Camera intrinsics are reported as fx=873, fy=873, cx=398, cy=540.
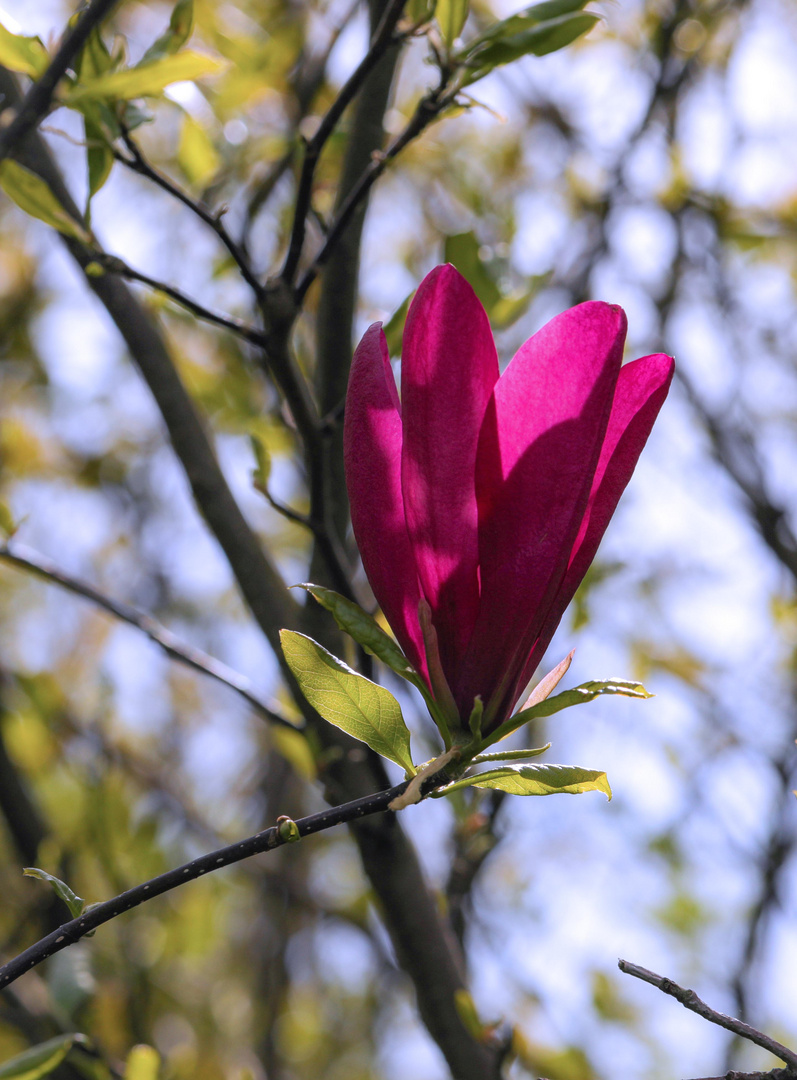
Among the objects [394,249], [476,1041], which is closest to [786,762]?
[476,1041]

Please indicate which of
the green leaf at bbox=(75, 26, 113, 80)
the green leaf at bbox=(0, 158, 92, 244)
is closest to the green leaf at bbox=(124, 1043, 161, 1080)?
the green leaf at bbox=(0, 158, 92, 244)

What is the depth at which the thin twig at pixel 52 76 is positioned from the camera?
1.42 ft

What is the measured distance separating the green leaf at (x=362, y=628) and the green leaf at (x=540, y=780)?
54 millimetres

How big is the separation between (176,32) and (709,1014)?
667 millimetres

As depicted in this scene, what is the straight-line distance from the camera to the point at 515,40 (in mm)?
550

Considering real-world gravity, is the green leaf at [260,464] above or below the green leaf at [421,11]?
below

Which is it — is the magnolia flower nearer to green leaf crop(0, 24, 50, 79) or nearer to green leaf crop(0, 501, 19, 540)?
green leaf crop(0, 24, 50, 79)

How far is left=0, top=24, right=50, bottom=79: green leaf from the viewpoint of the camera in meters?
0.53

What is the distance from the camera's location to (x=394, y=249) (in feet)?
6.79

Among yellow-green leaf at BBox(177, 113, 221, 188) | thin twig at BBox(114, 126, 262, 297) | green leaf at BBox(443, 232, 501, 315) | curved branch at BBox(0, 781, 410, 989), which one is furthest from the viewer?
yellow-green leaf at BBox(177, 113, 221, 188)

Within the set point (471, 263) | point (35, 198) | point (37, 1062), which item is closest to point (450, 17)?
point (471, 263)

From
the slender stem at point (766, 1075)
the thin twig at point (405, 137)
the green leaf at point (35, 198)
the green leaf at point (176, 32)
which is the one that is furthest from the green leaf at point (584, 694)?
the green leaf at point (176, 32)

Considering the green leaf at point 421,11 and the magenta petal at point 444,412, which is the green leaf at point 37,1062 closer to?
the magenta petal at point 444,412

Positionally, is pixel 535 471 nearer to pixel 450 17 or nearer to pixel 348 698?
pixel 348 698
